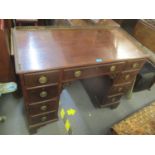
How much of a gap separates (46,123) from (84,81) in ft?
2.65

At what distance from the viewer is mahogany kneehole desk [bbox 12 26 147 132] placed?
0.97 metres

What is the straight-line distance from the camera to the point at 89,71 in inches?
43.8

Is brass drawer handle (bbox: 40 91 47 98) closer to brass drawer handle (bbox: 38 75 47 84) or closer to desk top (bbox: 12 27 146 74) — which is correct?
brass drawer handle (bbox: 38 75 47 84)

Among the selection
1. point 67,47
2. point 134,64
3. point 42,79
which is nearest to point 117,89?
point 134,64

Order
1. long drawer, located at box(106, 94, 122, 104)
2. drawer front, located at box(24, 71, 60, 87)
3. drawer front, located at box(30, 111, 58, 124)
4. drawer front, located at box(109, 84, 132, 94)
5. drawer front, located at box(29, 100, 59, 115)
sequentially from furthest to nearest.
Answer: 1. long drawer, located at box(106, 94, 122, 104)
2. drawer front, located at box(109, 84, 132, 94)
3. drawer front, located at box(30, 111, 58, 124)
4. drawer front, located at box(29, 100, 59, 115)
5. drawer front, located at box(24, 71, 60, 87)

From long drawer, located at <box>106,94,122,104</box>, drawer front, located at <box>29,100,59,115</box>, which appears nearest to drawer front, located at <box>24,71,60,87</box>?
drawer front, located at <box>29,100,59,115</box>

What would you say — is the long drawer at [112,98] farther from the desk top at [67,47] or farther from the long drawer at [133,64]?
the desk top at [67,47]

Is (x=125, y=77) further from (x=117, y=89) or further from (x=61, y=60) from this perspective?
(x=61, y=60)

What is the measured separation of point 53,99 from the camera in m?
1.22

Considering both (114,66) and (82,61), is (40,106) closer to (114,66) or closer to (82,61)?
(82,61)

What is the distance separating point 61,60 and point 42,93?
30 centimetres

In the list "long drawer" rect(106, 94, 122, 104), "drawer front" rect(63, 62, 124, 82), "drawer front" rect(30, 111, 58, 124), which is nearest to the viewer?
"drawer front" rect(63, 62, 124, 82)
